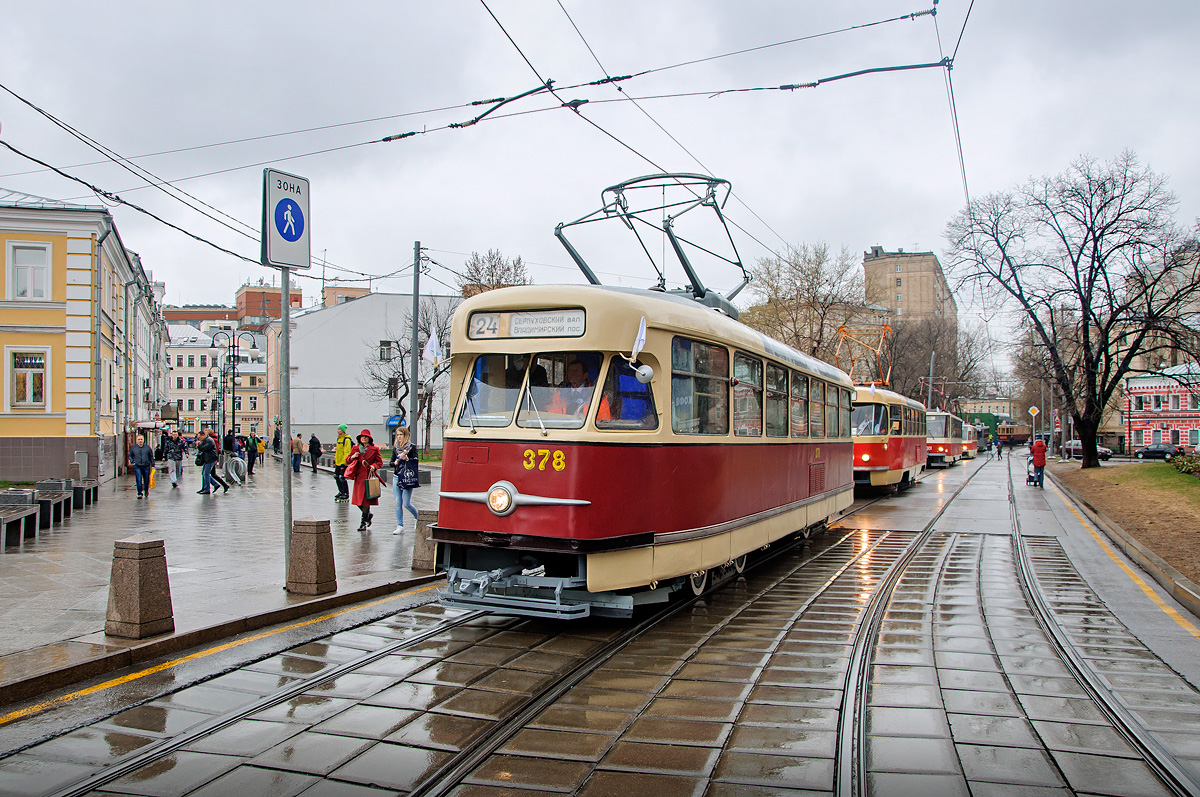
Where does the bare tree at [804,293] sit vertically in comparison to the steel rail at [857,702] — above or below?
above

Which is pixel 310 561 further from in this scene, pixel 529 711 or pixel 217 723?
pixel 529 711

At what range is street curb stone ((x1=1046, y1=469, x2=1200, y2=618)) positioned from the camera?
31.1ft

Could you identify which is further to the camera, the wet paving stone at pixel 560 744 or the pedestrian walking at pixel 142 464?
the pedestrian walking at pixel 142 464

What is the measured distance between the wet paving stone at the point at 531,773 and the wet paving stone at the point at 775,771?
0.77m

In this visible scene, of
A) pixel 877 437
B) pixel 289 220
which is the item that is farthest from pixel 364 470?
pixel 877 437

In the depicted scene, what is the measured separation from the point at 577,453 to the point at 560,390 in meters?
0.68

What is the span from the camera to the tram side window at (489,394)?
7727 millimetres

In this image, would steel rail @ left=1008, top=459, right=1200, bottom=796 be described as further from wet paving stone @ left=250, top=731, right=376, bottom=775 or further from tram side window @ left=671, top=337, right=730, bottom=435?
wet paving stone @ left=250, top=731, right=376, bottom=775

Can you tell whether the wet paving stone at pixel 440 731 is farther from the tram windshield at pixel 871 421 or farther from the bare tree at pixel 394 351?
the bare tree at pixel 394 351

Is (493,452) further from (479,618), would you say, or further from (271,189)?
(271,189)

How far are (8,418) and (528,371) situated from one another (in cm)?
2393

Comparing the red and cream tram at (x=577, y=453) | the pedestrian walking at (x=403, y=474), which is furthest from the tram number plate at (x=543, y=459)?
the pedestrian walking at (x=403, y=474)

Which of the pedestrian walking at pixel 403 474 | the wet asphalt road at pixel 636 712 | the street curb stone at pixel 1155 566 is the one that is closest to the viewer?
the wet asphalt road at pixel 636 712

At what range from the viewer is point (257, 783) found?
442 cm
